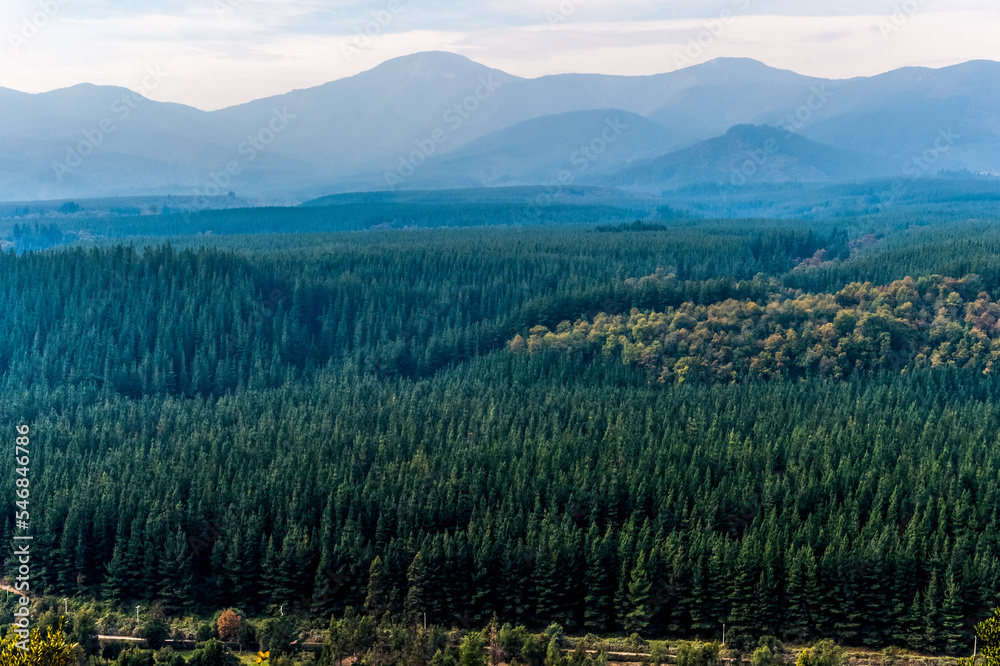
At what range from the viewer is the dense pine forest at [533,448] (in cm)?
6994

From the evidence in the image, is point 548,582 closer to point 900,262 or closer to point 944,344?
point 944,344

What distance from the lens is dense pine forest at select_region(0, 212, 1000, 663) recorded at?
229 ft

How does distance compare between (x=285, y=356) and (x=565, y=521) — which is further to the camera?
(x=285, y=356)

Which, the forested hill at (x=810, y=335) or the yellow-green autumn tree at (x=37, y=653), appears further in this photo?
the forested hill at (x=810, y=335)

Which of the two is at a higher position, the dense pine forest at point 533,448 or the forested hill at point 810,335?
the forested hill at point 810,335

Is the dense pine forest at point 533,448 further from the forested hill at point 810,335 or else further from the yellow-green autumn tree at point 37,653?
the yellow-green autumn tree at point 37,653

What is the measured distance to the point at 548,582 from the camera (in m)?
70.4

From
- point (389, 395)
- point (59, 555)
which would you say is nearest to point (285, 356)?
point (389, 395)

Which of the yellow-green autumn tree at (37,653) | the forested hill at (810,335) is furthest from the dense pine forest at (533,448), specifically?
the yellow-green autumn tree at (37,653)

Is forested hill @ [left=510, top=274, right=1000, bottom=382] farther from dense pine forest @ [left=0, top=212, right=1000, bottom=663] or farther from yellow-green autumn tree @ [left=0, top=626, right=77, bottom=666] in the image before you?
yellow-green autumn tree @ [left=0, top=626, right=77, bottom=666]

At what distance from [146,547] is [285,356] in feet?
240

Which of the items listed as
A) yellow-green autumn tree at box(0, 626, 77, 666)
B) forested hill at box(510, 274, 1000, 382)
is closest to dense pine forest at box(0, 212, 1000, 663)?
forested hill at box(510, 274, 1000, 382)

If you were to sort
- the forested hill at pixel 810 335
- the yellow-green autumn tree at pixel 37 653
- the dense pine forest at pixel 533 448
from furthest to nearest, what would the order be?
1. the forested hill at pixel 810 335
2. the dense pine forest at pixel 533 448
3. the yellow-green autumn tree at pixel 37 653

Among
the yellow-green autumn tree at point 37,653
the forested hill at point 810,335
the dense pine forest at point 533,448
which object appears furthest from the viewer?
the forested hill at point 810,335
